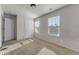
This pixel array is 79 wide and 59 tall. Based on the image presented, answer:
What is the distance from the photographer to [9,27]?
255 cm

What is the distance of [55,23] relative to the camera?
3.94 meters

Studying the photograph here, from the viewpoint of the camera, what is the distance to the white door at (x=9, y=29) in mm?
2516

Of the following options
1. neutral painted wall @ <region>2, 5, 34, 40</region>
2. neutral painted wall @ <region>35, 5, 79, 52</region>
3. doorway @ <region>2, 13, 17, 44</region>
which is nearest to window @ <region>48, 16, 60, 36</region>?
neutral painted wall @ <region>35, 5, 79, 52</region>

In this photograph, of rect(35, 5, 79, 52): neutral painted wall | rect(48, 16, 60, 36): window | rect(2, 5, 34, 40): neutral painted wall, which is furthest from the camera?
rect(48, 16, 60, 36): window

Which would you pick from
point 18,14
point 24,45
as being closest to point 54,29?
point 24,45

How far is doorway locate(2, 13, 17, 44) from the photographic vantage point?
8.27ft

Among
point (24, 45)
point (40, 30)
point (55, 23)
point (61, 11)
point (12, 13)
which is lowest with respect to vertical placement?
point (24, 45)

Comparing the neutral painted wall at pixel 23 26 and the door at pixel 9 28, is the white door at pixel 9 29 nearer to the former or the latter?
the door at pixel 9 28

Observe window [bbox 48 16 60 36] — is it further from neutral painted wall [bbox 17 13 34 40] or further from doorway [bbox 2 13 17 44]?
doorway [bbox 2 13 17 44]

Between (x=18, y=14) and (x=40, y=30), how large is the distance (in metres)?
2.88

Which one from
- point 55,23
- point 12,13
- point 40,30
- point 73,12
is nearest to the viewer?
point 12,13

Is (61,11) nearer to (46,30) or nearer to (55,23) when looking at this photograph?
(55,23)

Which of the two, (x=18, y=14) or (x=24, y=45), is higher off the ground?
(x=18, y=14)

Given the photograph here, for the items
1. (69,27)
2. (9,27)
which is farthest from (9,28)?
(69,27)
